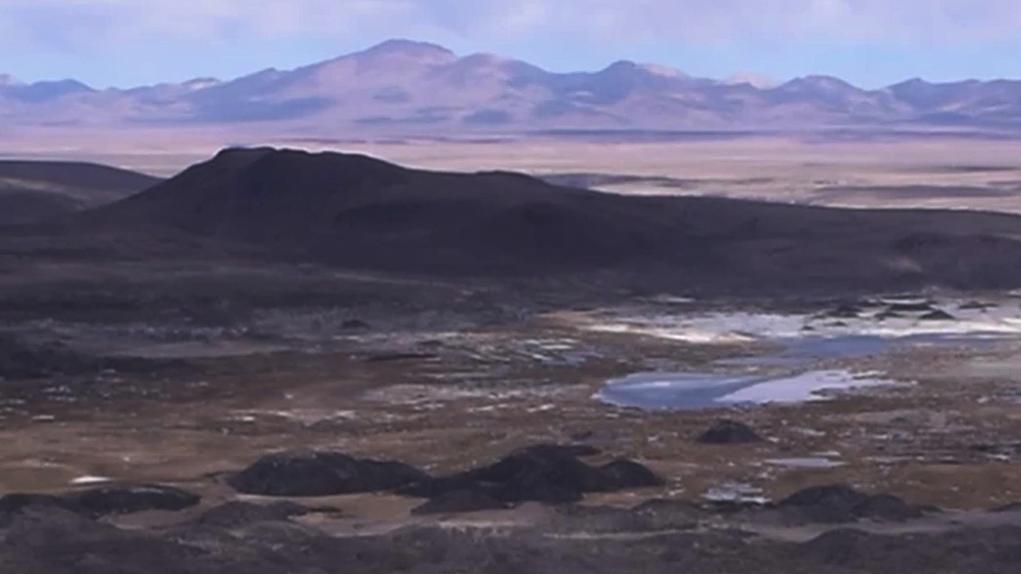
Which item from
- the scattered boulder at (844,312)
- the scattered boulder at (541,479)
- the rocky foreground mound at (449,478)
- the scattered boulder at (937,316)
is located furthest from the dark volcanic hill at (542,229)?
the rocky foreground mound at (449,478)

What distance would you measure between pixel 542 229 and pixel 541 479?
3923 cm


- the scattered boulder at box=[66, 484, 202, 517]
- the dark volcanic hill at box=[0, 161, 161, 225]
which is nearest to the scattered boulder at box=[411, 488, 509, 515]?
the scattered boulder at box=[66, 484, 202, 517]

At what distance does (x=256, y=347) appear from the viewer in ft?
141

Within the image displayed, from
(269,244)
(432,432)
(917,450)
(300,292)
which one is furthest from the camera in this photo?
(269,244)

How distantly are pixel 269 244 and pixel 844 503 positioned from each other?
44009mm

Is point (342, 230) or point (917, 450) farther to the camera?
point (342, 230)

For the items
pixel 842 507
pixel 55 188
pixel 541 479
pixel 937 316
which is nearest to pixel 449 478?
pixel 541 479

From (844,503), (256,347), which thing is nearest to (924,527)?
(844,503)

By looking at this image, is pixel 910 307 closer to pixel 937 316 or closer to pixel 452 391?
pixel 937 316

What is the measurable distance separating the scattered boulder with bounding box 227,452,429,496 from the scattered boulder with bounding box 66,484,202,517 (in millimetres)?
1007

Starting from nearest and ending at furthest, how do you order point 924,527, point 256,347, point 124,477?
point 924,527 → point 124,477 → point 256,347

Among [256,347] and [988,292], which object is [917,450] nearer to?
[256,347]

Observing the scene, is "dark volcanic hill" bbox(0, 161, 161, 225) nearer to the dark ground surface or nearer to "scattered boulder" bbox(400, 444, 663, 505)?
the dark ground surface

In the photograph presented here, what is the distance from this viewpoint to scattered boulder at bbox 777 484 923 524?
67.8ft
